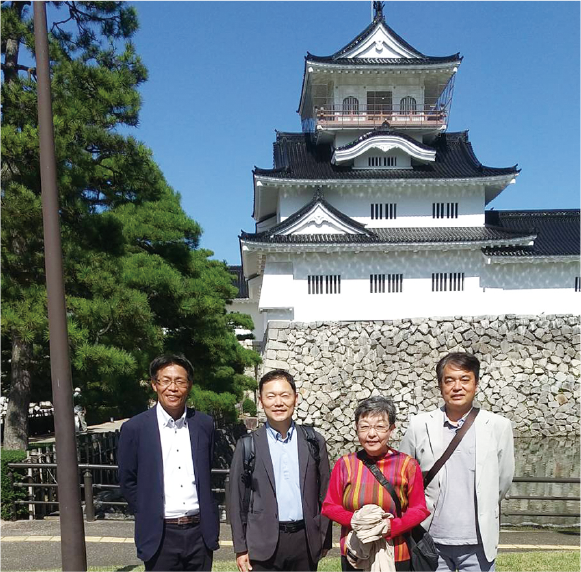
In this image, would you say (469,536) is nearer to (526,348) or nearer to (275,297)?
(275,297)

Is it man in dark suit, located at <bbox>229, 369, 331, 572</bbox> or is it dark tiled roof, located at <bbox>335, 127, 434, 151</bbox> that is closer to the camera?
man in dark suit, located at <bbox>229, 369, 331, 572</bbox>

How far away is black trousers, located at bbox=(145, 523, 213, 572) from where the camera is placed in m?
2.97

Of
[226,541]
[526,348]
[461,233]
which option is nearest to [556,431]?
[526,348]

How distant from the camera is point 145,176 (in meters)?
8.45

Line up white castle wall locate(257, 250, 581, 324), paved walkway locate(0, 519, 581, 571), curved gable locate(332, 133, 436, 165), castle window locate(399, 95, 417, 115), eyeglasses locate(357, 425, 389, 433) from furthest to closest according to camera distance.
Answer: castle window locate(399, 95, 417, 115), curved gable locate(332, 133, 436, 165), white castle wall locate(257, 250, 581, 324), paved walkway locate(0, 519, 581, 571), eyeglasses locate(357, 425, 389, 433)

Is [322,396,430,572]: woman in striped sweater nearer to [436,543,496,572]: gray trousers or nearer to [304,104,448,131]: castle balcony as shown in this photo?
[436,543,496,572]: gray trousers

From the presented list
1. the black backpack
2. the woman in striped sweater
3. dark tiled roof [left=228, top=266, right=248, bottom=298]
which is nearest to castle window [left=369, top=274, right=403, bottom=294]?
dark tiled roof [left=228, top=266, right=248, bottom=298]

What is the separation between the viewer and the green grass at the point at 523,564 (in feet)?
15.8

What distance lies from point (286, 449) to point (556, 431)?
55.7ft

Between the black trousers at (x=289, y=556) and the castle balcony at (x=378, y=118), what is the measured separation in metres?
17.7

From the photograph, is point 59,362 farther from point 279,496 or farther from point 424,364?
point 424,364

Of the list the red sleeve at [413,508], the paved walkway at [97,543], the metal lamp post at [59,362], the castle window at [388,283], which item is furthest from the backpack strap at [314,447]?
the castle window at [388,283]

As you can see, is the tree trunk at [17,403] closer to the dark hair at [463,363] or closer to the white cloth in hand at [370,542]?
the white cloth in hand at [370,542]

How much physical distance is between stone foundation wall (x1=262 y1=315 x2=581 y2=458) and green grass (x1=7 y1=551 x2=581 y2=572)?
11761 mm
